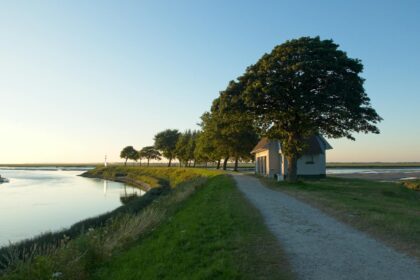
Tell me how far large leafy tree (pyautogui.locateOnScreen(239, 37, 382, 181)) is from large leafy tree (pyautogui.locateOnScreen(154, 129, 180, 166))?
73.0 m

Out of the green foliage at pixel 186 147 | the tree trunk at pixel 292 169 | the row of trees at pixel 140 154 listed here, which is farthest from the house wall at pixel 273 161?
the row of trees at pixel 140 154

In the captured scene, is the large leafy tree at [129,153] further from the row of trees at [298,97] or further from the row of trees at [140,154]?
the row of trees at [298,97]

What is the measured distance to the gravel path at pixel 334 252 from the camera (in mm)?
7223

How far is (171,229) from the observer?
13.7m

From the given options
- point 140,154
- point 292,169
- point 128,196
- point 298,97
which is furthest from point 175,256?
point 140,154

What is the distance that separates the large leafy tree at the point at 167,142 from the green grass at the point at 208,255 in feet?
289

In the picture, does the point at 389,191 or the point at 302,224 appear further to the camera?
the point at 389,191

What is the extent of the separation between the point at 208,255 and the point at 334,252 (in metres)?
2.95

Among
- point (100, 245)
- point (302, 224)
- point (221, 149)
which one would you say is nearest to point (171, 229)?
point (100, 245)

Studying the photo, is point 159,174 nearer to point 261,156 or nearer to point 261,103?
point 261,156

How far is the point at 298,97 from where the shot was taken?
26.7 meters

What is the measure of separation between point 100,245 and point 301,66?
19156mm

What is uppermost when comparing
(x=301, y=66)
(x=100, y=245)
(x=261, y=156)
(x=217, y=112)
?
(x=301, y=66)

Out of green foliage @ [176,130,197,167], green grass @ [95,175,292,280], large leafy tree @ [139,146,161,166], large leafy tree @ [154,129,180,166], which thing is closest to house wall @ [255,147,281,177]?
green grass @ [95,175,292,280]
